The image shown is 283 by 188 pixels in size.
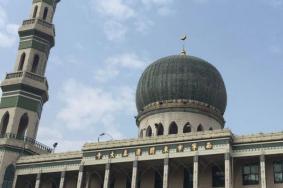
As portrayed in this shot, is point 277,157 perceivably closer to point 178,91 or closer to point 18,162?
point 178,91

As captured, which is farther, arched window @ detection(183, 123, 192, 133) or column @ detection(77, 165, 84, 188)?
arched window @ detection(183, 123, 192, 133)

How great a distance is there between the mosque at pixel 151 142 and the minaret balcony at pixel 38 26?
0.36 feet

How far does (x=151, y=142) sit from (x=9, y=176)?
14140mm

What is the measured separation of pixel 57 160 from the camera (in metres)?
41.2

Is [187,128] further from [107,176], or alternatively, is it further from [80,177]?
[80,177]

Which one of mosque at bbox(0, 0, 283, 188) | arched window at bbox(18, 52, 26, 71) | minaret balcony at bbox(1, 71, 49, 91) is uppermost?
arched window at bbox(18, 52, 26, 71)

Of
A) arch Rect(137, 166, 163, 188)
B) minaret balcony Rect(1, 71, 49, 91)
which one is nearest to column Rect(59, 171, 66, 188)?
arch Rect(137, 166, 163, 188)

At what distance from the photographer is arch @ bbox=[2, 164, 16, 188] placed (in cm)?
4200

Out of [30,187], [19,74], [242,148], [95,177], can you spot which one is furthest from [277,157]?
[19,74]

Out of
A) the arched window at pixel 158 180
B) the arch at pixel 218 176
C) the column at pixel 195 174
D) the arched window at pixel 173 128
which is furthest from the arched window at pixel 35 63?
the arch at pixel 218 176

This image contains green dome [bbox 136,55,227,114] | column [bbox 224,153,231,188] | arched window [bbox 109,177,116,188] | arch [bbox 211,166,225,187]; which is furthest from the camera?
green dome [bbox 136,55,227,114]

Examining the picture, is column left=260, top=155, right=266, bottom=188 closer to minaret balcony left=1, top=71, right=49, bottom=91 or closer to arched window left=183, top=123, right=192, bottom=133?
arched window left=183, top=123, right=192, bottom=133

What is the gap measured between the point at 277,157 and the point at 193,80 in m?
12.7

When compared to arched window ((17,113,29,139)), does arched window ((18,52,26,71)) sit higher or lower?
higher
